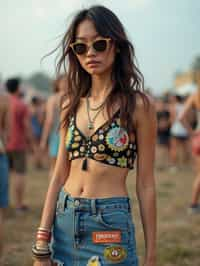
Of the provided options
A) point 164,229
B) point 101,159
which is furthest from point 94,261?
point 164,229

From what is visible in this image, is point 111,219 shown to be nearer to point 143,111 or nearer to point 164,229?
point 143,111

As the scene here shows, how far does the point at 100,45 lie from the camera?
221 cm

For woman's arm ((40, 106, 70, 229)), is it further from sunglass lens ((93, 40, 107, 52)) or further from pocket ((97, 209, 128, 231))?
sunglass lens ((93, 40, 107, 52))

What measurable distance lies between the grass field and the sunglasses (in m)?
2.62

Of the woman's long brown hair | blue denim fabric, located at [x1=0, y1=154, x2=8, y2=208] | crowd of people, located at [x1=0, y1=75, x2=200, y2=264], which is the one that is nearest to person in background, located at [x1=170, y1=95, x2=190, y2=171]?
crowd of people, located at [x1=0, y1=75, x2=200, y2=264]

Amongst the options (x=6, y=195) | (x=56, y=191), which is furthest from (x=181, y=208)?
(x=56, y=191)

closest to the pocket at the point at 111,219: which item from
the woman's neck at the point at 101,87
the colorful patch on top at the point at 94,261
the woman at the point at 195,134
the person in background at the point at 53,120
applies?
the colorful patch on top at the point at 94,261

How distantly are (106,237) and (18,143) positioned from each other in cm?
489

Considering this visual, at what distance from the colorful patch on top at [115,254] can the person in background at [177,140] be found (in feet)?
27.7

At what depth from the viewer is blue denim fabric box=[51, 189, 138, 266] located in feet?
6.87

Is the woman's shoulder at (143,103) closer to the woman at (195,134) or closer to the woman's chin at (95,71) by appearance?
the woman's chin at (95,71)

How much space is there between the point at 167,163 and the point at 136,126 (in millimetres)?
9903

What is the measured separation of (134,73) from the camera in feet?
7.61

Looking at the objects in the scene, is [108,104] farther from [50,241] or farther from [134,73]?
[50,241]
